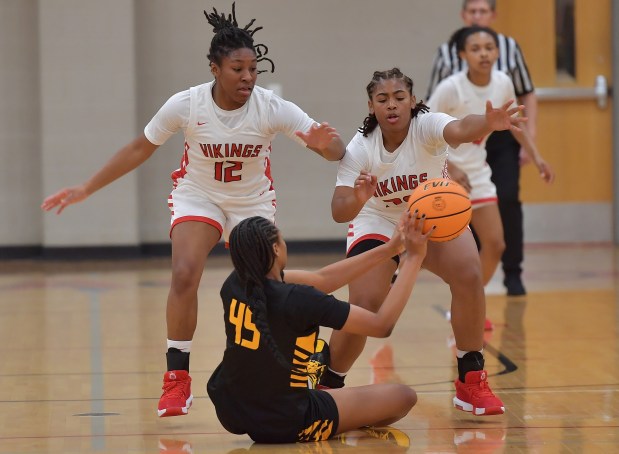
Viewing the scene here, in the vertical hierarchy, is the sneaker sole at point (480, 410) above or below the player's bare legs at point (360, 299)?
below

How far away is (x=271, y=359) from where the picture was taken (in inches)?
172

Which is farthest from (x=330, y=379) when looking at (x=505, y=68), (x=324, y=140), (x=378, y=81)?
(x=505, y=68)

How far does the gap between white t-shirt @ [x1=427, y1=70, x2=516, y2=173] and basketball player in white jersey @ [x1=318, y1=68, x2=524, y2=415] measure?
234 centimetres

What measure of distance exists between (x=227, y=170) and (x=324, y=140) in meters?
0.64

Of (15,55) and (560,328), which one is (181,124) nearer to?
(560,328)

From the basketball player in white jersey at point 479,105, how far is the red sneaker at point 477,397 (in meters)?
2.43

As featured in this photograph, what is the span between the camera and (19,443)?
4.68 m

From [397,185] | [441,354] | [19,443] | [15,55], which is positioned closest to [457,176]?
[441,354]

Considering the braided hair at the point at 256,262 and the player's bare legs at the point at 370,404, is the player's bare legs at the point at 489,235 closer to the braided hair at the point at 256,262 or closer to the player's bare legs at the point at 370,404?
the player's bare legs at the point at 370,404

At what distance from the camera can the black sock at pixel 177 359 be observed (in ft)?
17.0

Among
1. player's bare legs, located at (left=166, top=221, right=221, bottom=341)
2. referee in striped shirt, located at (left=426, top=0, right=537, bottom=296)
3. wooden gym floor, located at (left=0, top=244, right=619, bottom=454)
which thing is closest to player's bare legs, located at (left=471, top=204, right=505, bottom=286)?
wooden gym floor, located at (left=0, top=244, right=619, bottom=454)

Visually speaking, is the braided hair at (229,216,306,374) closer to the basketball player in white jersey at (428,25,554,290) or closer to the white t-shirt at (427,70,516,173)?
the basketball player in white jersey at (428,25,554,290)

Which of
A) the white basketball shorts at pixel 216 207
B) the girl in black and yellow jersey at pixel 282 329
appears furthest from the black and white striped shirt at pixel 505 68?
the girl in black and yellow jersey at pixel 282 329

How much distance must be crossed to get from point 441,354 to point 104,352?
2.15 meters
